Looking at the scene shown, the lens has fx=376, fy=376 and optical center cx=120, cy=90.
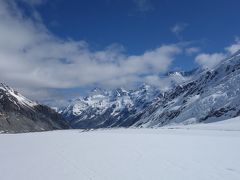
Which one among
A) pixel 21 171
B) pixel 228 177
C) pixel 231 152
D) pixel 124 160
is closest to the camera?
pixel 228 177

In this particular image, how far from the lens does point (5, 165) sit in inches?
1110

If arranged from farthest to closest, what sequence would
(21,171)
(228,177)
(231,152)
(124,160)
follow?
(231,152) < (124,160) < (21,171) < (228,177)

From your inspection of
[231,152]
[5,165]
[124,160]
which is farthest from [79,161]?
[231,152]

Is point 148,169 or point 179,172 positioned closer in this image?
point 179,172

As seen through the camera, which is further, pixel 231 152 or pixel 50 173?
pixel 231 152

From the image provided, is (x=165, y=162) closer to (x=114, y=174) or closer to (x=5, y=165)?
(x=114, y=174)

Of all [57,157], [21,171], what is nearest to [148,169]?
[21,171]

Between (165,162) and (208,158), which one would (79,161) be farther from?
(208,158)

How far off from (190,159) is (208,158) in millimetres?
1285

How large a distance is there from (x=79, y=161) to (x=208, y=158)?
926 centimetres

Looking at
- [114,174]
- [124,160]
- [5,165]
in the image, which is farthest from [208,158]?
[5,165]

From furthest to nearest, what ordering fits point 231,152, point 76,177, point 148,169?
1. point 231,152
2. point 148,169
3. point 76,177

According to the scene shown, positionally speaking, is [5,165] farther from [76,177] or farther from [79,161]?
[76,177]

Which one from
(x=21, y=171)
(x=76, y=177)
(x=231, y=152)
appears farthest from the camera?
(x=231, y=152)
